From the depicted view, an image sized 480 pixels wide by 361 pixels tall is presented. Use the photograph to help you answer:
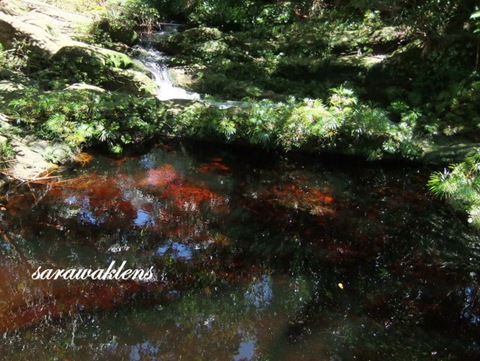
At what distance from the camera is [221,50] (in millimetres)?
11977

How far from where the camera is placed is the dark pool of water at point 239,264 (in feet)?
12.9

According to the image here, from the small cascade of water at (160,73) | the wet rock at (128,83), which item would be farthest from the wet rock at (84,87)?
the small cascade of water at (160,73)

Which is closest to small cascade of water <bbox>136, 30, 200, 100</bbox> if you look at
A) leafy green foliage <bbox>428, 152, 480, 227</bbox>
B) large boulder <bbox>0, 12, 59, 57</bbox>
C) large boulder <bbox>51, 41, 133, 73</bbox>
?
large boulder <bbox>51, 41, 133, 73</bbox>

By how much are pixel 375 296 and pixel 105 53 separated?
9.02 meters

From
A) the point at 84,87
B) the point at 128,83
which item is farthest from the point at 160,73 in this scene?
the point at 84,87

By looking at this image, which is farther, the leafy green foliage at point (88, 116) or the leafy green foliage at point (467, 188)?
the leafy green foliage at point (88, 116)

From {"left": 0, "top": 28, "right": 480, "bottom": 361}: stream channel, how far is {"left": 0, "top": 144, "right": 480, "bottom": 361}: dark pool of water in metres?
0.02

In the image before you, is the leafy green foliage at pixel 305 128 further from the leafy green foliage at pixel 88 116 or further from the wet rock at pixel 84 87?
the wet rock at pixel 84 87

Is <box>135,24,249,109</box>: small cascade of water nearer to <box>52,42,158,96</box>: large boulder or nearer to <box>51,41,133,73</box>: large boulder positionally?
<box>52,42,158,96</box>: large boulder

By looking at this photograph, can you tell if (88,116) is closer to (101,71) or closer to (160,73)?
(101,71)

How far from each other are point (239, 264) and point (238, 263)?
0.07 feet

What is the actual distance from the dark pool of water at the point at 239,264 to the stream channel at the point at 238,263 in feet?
0.06

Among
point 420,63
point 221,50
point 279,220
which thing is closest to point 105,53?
point 221,50

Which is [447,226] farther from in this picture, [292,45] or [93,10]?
[93,10]
